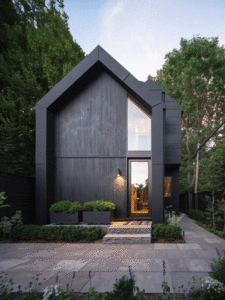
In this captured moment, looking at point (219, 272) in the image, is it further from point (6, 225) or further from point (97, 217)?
point (6, 225)

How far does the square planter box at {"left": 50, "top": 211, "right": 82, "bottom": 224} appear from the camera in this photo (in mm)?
8312

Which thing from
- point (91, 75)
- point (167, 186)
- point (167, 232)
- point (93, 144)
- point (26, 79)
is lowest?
point (167, 232)

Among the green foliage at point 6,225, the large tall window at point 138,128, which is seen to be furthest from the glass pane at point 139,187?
the green foliage at point 6,225

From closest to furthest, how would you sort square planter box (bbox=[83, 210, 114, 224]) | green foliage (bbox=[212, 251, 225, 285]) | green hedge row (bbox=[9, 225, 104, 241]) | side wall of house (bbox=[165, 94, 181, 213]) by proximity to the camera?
1. green foliage (bbox=[212, 251, 225, 285])
2. green hedge row (bbox=[9, 225, 104, 241])
3. square planter box (bbox=[83, 210, 114, 224])
4. side wall of house (bbox=[165, 94, 181, 213])

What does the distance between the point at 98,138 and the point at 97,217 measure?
11.2 ft

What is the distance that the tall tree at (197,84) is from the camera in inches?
820

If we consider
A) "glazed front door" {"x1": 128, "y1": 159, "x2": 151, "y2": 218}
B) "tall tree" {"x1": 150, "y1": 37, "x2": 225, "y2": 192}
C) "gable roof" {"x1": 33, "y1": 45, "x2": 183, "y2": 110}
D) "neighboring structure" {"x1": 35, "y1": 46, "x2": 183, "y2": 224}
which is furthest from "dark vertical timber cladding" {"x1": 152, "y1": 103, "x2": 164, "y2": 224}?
"tall tree" {"x1": 150, "y1": 37, "x2": 225, "y2": 192}

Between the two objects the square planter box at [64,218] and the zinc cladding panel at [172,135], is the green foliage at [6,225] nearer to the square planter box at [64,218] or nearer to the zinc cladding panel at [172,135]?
the square planter box at [64,218]

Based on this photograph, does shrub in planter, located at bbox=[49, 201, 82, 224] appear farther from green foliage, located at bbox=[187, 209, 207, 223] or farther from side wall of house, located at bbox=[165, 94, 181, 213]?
green foliage, located at bbox=[187, 209, 207, 223]

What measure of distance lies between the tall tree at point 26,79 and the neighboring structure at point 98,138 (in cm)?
450

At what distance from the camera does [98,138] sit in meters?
9.68

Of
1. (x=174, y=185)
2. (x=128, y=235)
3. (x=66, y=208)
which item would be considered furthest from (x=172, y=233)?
(x=174, y=185)

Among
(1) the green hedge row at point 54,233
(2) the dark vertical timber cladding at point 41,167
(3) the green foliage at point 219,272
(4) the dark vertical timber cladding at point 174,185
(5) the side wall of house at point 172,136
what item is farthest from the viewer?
(4) the dark vertical timber cladding at point 174,185

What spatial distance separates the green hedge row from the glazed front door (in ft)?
9.26
